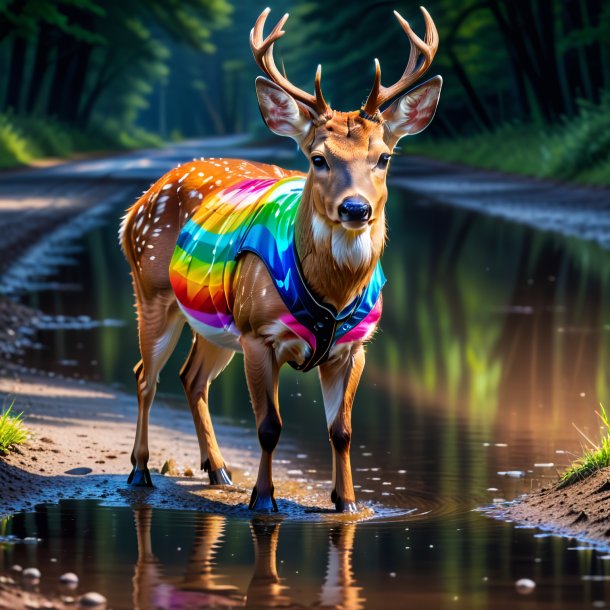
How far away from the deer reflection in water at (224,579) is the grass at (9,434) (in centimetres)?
156

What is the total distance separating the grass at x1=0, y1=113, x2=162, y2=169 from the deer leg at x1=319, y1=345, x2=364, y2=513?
40.2 meters

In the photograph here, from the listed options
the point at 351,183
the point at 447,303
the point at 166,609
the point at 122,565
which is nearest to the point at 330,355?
the point at 351,183

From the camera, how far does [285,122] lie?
7.93 m

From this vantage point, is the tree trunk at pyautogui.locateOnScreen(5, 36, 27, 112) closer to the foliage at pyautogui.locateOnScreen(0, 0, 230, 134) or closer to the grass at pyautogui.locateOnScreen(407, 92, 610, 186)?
the foliage at pyautogui.locateOnScreen(0, 0, 230, 134)

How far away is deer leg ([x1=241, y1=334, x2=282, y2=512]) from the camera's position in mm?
8047

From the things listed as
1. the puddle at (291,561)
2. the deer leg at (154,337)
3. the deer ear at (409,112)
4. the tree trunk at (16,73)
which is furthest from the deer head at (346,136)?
the tree trunk at (16,73)

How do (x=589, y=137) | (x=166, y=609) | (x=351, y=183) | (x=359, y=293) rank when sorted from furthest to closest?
1. (x=589, y=137)
2. (x=359, y=293)
3. (x=351, y=183)
4. (x=166, y=609)

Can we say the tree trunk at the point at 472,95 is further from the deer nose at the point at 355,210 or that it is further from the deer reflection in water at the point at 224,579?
the deer reflection in water at the point at 224,579

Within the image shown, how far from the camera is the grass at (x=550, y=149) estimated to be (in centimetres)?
3641

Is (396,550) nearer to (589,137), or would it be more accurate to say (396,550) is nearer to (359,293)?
(359,293)

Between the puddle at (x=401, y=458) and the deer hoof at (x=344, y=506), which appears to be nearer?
the puddle at (x=401, y=458)

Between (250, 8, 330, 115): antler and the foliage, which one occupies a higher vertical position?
the foliage

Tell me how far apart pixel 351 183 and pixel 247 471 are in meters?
2.48

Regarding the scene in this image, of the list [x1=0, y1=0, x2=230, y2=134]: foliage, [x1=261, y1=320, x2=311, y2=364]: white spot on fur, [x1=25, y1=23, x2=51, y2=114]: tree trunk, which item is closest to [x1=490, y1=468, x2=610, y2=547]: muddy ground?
[x1=261, y1=320, x2=311, y2=364]: white spot on fur
